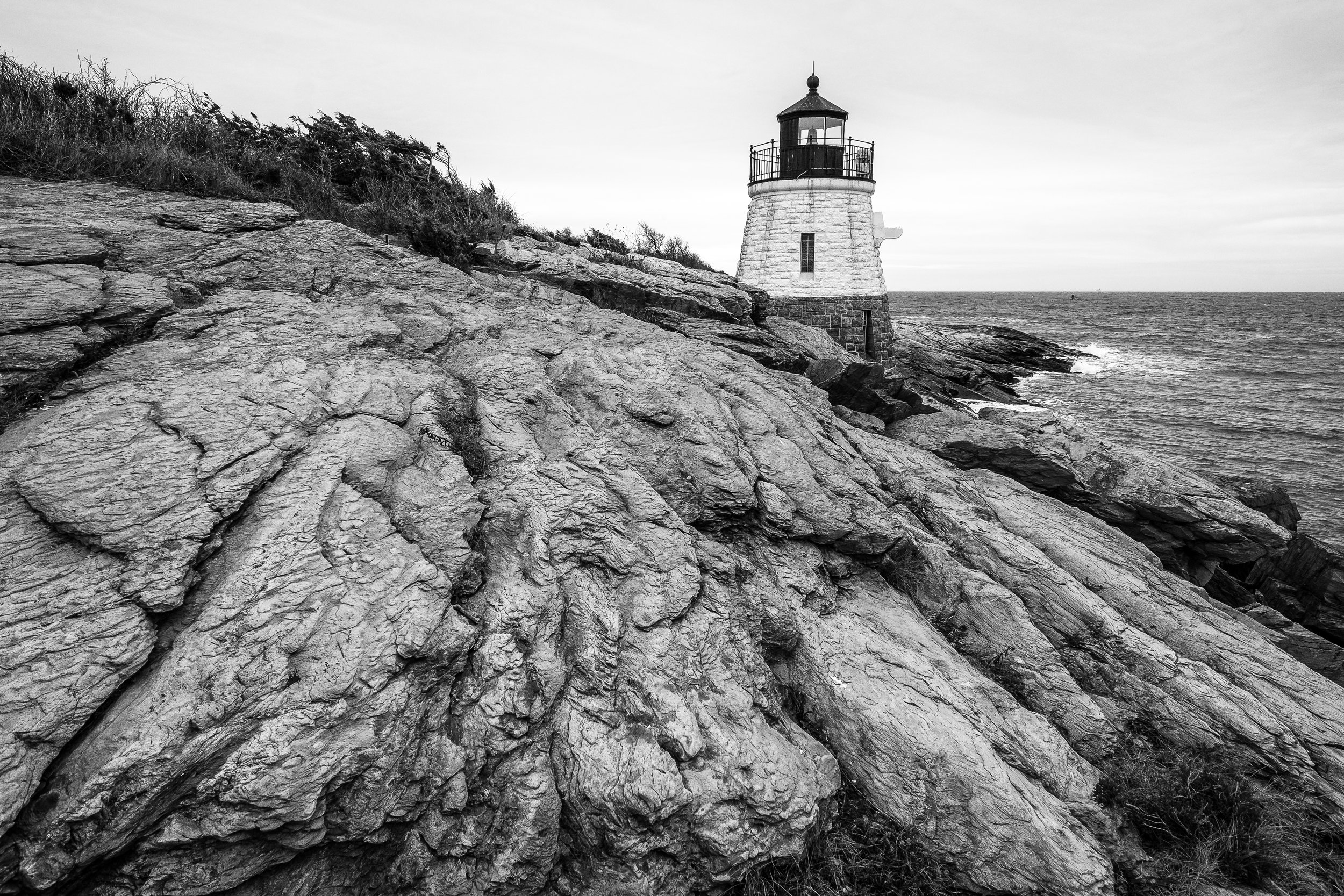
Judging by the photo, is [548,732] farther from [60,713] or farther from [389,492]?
[60,713]

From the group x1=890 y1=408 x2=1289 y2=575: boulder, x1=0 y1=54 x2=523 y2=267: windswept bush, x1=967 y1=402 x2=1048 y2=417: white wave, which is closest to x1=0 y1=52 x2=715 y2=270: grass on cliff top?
x1=0 y1=54 x2=523 y2=267: windswept bush

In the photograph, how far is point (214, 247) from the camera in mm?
10047

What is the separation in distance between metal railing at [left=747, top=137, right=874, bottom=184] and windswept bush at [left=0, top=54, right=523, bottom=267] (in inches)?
564

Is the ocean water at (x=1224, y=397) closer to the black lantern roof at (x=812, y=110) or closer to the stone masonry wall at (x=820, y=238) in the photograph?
the stone masonry wall at (x=820, y=238)

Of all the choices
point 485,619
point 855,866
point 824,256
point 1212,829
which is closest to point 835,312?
point 824,256

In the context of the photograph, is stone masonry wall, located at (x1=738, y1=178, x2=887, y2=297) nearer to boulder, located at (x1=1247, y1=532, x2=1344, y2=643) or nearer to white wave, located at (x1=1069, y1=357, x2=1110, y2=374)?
boulder, located at (x1=1247, y1=532, x2=1344, y2=643)

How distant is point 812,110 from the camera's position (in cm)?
2695

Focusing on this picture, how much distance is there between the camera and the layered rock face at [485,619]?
16.5 feet

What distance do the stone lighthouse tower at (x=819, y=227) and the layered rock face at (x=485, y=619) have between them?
56.7 feet

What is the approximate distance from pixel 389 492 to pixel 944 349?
48627 mm

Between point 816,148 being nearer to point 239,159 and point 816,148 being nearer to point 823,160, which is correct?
point 823,160

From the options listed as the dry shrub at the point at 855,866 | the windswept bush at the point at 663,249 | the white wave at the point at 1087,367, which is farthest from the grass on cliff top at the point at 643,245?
the white wave at the point at 1087,367

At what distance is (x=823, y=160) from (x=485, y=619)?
83.4 feet

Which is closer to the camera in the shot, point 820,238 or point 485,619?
point 485,619
